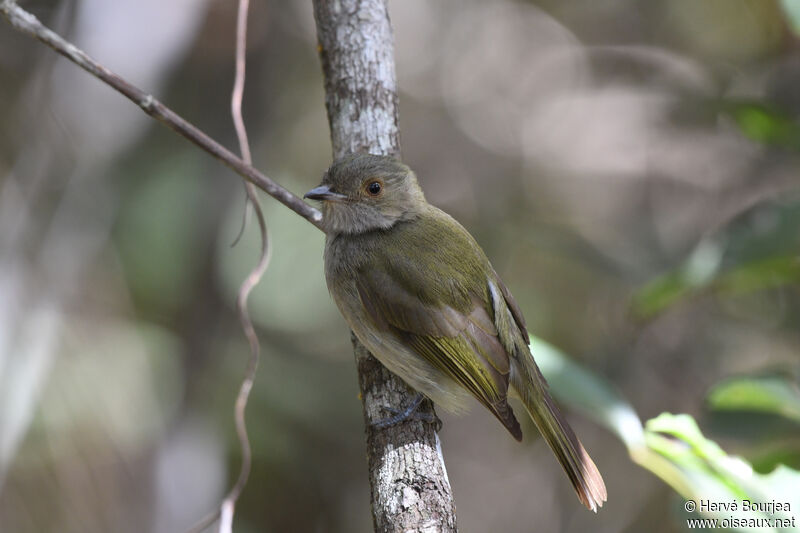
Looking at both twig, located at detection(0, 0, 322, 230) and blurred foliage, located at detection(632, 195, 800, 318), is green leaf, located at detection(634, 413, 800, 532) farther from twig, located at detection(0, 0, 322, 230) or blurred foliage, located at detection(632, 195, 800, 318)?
twig, located at detection(0, 0, 322, 230)

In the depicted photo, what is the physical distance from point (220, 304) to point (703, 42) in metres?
4.14

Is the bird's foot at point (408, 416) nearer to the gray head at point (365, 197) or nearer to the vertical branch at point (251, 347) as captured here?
the vertical branch at point (251, 347)

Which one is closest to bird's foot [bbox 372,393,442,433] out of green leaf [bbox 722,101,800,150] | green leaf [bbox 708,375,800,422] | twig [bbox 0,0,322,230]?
twig [bbox 0,0,322,230]

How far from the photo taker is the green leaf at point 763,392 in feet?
9.04

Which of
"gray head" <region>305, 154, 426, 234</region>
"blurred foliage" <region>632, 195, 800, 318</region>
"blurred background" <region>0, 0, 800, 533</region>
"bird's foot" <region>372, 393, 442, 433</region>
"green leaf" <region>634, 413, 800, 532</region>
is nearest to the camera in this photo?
"green leaf" <region>634, 413, 800, 532</region>

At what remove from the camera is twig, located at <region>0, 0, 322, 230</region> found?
8.18 ft

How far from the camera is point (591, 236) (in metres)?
6.27

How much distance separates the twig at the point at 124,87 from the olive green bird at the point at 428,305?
49 centimetres

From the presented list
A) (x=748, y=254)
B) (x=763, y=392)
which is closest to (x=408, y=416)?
(x=763, y=392)

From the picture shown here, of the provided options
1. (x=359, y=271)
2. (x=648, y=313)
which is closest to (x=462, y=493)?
(x=648, y=313)

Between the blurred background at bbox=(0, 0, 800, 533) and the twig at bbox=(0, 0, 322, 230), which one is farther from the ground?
the blurred background at bbox=(0, 0, 800, 533)

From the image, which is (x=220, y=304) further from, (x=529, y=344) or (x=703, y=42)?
(x=703, y=42)

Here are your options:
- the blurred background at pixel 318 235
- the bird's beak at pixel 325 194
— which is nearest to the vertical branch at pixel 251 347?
the bird's beak at pixel 325 194

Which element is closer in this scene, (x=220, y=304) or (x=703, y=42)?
(x=220, y=304)
